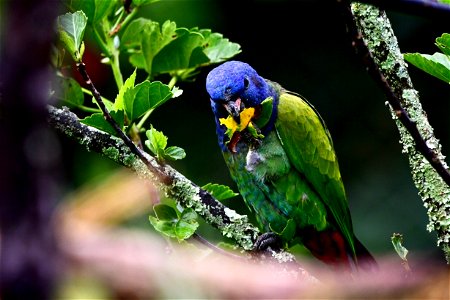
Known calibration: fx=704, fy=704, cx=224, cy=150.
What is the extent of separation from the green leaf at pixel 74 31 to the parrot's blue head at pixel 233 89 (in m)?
0.69

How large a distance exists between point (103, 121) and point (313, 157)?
0.86 m

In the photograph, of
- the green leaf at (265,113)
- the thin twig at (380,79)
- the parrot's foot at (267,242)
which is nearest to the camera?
the thin twig at (380,79)

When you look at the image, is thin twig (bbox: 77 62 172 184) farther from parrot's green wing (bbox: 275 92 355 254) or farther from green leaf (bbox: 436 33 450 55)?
parrot's green wing (bbox: 275 92 355 254)

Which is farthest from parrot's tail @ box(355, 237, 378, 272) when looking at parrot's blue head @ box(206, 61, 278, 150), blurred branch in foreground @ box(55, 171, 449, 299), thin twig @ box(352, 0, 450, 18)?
blurred branch in foreground @ box(55, 171, 449, 299)

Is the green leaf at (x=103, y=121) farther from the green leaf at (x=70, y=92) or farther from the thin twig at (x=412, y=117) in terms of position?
the thin twig at (x=412, y=117)

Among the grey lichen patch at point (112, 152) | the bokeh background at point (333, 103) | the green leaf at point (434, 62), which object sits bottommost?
the bokeh background at point (333, 103)

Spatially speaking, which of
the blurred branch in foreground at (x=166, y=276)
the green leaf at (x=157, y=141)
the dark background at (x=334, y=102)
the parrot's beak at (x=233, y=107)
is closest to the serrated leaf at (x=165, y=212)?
the green leaf at (x=157, y=141)

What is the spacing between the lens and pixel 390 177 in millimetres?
3387

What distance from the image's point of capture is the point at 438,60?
111cm

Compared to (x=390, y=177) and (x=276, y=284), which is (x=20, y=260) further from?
(x=390, y=177)

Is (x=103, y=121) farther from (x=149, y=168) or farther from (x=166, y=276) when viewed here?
(x=166, y=276)

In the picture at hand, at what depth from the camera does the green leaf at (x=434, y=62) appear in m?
1.11

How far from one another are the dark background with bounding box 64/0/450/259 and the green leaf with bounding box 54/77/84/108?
1.69m

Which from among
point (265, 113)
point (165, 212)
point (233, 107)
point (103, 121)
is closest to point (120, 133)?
point (103, 121)
